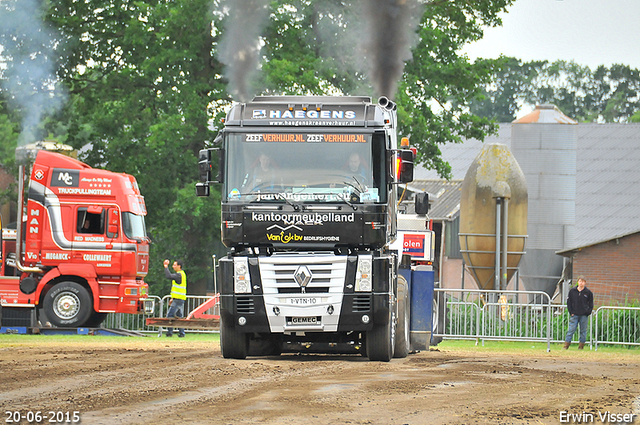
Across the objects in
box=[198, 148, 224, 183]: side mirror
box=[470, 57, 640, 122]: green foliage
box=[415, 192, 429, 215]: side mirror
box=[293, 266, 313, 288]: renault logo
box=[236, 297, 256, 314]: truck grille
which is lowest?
box=[236, 297, 256, 314]: truck grille

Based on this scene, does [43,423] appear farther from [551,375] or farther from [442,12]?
[442,12]

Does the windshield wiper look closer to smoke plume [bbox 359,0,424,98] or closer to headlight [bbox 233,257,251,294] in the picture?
headlight [bbox 233,257,251,294]

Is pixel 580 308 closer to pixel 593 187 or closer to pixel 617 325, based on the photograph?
pixel 617 325

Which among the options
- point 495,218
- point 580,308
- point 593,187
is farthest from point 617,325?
point 593,187

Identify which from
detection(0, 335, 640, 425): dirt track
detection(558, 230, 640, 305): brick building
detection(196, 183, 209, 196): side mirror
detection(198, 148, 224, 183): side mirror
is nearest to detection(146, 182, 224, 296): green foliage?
detection(558, 230, 640, 305): brick building

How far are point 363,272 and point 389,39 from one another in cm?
1198

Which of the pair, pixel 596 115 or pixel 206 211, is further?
pixel 596 115

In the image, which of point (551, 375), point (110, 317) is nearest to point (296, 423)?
point (551, 375)

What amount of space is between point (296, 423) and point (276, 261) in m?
4.80

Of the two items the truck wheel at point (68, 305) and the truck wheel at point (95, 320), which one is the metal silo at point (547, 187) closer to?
the truck wheel at point (95, 320)

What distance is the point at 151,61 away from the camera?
31156mm

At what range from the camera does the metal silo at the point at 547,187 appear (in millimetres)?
34406

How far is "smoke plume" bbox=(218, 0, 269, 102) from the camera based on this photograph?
2686 cm

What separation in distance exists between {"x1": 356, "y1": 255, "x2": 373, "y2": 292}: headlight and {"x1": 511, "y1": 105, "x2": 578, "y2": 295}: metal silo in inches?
840
